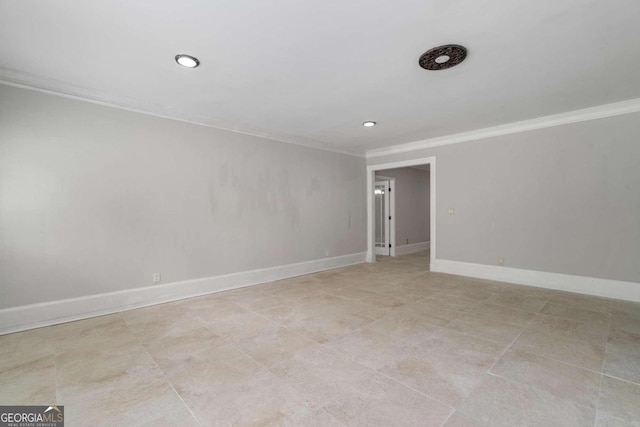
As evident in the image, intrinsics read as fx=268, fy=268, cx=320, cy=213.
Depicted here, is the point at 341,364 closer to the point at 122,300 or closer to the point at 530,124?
the point at 122,300

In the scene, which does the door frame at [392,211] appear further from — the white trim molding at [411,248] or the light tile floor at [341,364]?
the light tile floor at [341,364]

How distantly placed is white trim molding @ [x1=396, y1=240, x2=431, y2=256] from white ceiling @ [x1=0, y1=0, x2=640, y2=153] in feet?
14.9

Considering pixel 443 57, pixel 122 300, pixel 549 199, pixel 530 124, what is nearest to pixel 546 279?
pixel 549 199

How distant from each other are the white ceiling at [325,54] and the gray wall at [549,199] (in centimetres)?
64

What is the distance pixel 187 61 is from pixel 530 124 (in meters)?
5.10

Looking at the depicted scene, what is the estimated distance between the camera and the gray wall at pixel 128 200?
292 centimetres

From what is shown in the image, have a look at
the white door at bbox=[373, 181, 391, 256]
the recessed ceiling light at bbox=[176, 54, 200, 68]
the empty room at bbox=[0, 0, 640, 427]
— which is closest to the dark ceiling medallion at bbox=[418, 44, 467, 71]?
the empty room at bbox=[0, 0, 640, 427]

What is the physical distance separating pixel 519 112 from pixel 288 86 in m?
3.51

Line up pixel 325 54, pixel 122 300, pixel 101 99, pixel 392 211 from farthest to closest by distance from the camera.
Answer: pixel 392 211 → pixel 122 300 → pixel 101 99 → pixel 325 54

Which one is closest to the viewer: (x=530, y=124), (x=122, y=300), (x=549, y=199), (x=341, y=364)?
(x=341, y=364)

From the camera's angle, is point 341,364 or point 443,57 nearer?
point 341,364

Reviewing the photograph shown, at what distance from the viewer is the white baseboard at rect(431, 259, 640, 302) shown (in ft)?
12.3

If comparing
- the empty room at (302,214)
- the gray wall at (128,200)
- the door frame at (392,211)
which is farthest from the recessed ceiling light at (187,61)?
the door frame at (392,211)

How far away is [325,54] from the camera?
8.14 ft
